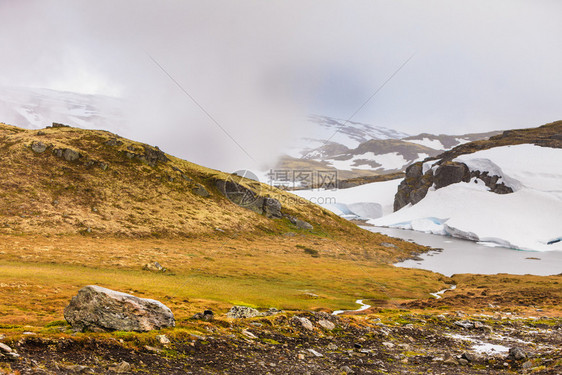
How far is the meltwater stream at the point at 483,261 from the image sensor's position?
2904 inches

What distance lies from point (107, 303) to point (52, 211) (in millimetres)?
64886

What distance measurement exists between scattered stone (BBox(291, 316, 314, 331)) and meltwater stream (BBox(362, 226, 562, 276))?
61891mm

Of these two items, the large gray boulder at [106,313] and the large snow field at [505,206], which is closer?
the large gray boulder at [106,313]

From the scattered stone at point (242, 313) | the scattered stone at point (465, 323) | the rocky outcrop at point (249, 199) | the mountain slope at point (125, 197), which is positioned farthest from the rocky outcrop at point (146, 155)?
the scattered stone at point (465, 323)

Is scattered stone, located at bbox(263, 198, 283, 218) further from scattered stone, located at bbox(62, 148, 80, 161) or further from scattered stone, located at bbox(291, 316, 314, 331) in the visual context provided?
scattered stone, located at bbox(291, 316, 314, 331)

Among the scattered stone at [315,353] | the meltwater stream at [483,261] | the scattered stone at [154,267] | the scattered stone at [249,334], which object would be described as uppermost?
the scattered stone at [249,334]

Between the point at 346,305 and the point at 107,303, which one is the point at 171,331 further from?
the point at 346,305

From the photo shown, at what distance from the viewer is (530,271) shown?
7275 cm

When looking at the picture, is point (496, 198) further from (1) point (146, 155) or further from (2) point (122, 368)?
(2) point (122, 368)

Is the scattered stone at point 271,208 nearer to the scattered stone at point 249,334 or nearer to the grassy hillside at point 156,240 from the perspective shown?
the grassy hillside at point 156,240

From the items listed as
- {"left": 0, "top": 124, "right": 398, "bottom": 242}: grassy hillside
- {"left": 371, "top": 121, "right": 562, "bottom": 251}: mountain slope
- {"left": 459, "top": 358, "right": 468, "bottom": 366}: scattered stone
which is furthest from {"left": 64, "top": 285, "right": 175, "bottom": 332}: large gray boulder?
{"left": 371, "top": 121, "right": 562, "bottom": 251}: mountain slope

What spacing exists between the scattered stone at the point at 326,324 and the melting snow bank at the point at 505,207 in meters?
105

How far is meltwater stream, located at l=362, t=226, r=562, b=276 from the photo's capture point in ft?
242

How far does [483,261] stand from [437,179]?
80192mm
